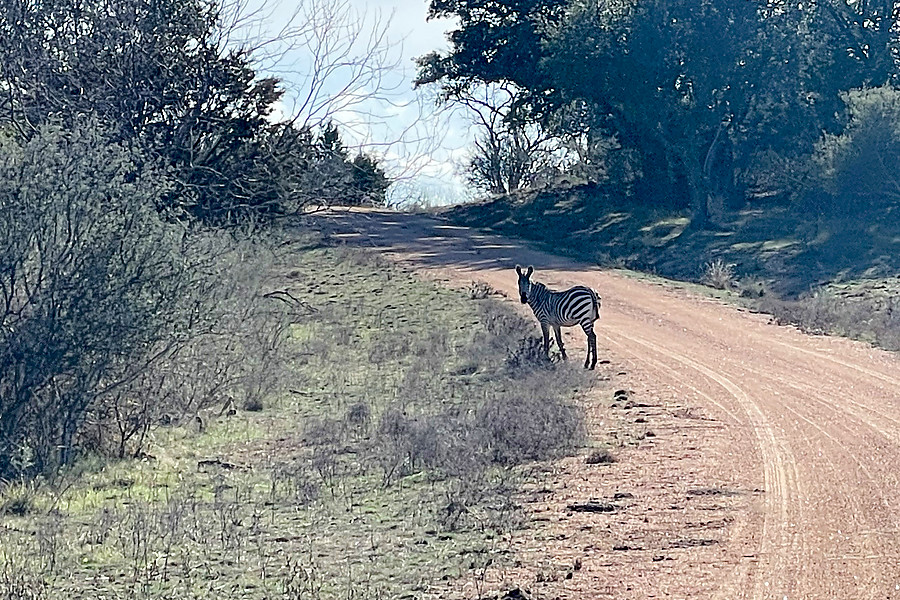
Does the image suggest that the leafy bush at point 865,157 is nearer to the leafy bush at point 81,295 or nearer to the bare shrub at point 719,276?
the bare shrub at point 719,276

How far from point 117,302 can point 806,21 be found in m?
34.6

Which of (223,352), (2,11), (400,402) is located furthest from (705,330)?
(2,11)

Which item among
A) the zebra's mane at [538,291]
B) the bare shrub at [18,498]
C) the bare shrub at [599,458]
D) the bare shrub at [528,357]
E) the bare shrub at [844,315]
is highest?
the zebra's mane at [538,291]

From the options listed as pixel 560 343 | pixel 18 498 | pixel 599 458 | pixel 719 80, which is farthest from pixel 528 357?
pixel 719 80

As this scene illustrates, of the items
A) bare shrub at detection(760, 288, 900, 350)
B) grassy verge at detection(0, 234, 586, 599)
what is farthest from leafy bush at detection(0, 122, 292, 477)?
bare shrub at detection(760, 288, 900, 350)

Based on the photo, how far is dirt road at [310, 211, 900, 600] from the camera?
27.2ft

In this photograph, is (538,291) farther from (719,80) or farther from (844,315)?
(719,80)

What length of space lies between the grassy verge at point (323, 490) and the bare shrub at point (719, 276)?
11237mm

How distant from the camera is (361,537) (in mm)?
10258

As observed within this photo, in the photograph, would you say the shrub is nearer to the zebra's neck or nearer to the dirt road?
the dirt road

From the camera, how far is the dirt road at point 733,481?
830 centimetres

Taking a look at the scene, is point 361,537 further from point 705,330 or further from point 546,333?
point 705,330

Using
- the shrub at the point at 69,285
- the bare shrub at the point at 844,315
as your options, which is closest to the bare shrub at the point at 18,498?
the shrub at the point at 69,285

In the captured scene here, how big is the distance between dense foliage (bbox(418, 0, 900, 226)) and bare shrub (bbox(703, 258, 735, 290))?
5.90m
